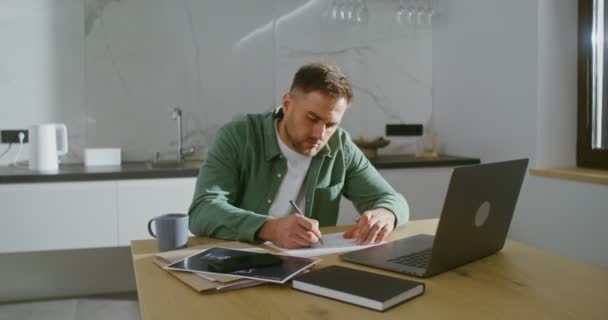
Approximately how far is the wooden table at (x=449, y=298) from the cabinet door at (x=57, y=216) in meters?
1.46

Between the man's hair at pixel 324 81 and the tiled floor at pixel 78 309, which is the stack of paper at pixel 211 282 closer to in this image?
the man's hair at pixel 324 81

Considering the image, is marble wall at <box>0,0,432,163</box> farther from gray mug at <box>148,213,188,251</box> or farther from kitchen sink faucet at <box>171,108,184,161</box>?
gray mug at <box>148,213,188,251</box>

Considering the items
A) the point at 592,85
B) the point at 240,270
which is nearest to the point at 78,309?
the point at 240,270

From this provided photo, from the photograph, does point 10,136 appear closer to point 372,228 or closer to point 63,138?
point 63,138

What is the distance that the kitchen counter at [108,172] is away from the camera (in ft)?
8.38

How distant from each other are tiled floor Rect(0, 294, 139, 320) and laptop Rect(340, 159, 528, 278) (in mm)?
1677

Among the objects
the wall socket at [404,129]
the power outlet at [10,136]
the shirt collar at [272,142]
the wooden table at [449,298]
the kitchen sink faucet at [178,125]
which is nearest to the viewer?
the wooden table at [449,298]

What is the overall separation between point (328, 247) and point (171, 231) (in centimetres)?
38

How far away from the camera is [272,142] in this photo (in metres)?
1.90

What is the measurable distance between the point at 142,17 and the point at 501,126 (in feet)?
6.58

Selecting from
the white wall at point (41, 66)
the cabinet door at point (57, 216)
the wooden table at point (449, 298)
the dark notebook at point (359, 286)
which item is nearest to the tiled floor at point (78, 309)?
the cabinet door at point (57, 216)

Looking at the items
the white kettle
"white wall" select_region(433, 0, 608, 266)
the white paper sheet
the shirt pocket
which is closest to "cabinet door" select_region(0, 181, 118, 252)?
the white kettle

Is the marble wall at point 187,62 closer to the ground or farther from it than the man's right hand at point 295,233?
farther from it

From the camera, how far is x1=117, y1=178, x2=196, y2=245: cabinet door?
2672 millimetres
